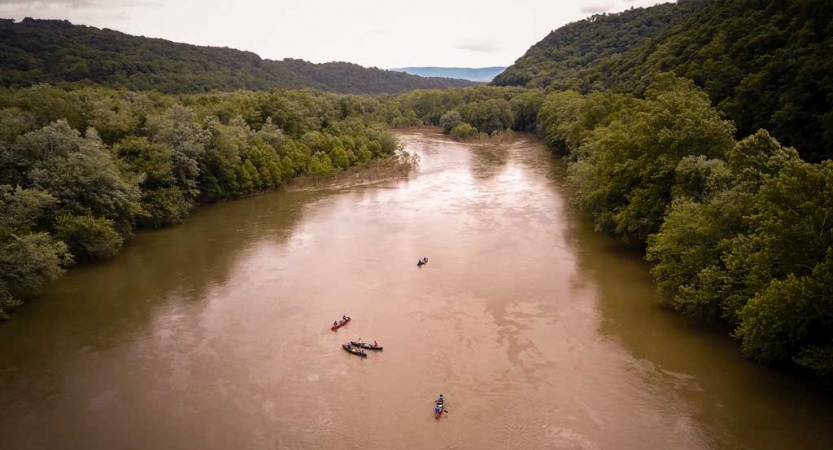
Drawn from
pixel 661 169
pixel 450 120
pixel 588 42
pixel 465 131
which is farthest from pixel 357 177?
pixel 588 42

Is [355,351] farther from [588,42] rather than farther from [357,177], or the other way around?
[588,42]

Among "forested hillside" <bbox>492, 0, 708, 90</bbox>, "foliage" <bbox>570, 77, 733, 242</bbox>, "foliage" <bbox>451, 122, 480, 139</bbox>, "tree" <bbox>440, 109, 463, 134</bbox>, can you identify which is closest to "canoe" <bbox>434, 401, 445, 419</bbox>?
"foliage" <bbox>570, 77, 733, 242</bbox>

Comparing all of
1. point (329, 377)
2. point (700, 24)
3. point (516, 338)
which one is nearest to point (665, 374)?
point (516, 338)

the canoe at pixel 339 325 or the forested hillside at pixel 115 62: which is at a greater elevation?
the forested hillside at pixel 115 62

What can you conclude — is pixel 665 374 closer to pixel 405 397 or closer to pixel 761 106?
pixel 405 397

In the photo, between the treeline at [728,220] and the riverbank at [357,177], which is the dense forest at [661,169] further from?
the riverbank at [357,177]

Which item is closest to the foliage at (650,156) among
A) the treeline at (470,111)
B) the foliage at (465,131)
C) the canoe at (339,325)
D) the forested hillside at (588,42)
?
the canoe at (339,325)
